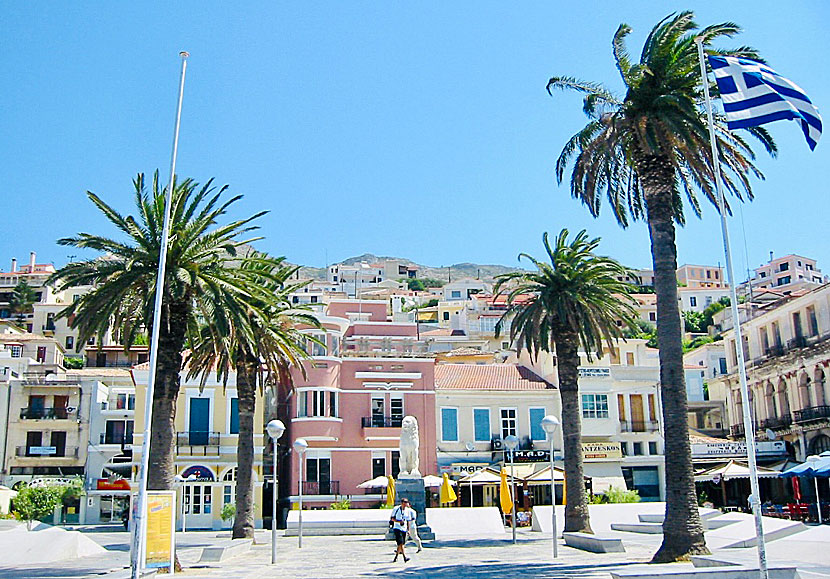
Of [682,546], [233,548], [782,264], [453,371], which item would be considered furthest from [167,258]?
[782,264]

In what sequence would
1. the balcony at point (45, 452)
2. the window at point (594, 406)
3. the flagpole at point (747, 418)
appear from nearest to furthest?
the flagpole at point (747, 418), the window at point (594, 406), the balcony at point (45, 452)

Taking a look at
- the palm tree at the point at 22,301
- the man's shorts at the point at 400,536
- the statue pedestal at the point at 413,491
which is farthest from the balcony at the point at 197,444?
the palm tree at the point at 22,301

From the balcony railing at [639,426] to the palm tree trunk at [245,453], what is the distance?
99.6ft

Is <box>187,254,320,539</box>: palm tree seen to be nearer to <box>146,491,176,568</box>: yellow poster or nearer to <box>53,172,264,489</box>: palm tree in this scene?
<box>53,172,264,489</box>: palm tree

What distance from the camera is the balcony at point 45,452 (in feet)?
197

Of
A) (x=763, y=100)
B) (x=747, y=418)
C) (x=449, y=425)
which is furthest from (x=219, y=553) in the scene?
(x=449, y=425)

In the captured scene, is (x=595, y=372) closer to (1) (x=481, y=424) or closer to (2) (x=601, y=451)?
(2) (x=601, y=451)

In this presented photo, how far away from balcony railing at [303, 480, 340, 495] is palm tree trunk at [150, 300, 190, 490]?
2566cm

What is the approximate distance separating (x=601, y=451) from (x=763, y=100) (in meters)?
39.9

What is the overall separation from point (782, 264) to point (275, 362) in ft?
385

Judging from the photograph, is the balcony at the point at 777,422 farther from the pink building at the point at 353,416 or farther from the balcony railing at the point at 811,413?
the pink building at the point at 353,416

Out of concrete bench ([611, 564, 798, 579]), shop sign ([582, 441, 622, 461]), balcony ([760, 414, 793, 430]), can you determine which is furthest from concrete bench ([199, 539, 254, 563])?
balcony ([760, 414, 793, 430])

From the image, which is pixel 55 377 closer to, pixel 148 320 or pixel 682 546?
pixel 148 320

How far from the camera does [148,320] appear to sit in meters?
22.9
